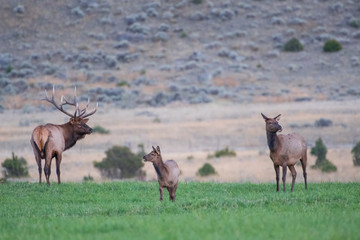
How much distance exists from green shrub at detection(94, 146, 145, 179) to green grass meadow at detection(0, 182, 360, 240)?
11.1 meters

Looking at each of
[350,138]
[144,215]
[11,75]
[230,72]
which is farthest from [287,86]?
[144,215]

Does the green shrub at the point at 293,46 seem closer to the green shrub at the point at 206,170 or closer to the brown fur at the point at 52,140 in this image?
the green shrub at the point at 206,170

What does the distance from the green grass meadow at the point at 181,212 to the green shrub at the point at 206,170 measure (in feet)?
35.4

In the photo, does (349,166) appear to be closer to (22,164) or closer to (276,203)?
(22,164)

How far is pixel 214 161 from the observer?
107 feet

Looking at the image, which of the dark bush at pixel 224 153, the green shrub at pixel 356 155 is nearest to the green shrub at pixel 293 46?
the dark bush at pixel 224 153

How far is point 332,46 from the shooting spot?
63.5 meters

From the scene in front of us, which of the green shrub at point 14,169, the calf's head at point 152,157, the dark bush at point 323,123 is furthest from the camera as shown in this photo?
the dark bush at point 323,123

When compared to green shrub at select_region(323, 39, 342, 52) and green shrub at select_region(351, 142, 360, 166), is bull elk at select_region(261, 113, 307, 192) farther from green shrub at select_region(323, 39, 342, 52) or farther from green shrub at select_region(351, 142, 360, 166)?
green shrub at select_region(323, 39, 342, 52)

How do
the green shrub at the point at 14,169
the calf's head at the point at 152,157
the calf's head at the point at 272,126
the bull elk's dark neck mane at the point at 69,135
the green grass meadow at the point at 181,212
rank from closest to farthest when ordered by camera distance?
1. the green grass meadow at the point at 181,212
2. the calf's head at the point at 152,157
3. the calf's head at the point at 272,126
4. the bull elk's dark neck mane at the point at 69,135
5. the green shrub at the point at 14,169

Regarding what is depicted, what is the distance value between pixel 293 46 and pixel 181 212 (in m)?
51.9

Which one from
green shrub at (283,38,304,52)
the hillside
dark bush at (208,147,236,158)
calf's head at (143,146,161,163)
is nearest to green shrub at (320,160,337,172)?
dark bush at (208,147,236,158)

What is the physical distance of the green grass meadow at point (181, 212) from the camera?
10867mm

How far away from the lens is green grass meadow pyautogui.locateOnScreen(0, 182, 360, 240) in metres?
10.9
